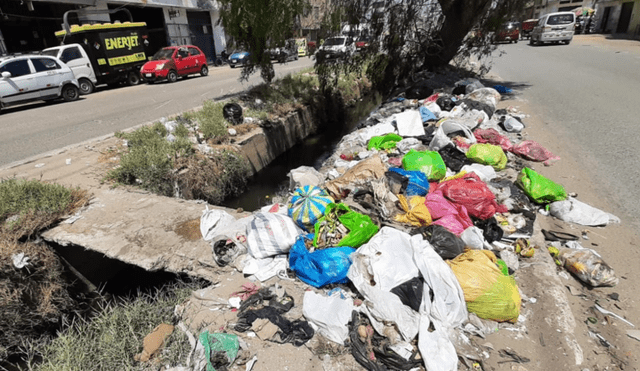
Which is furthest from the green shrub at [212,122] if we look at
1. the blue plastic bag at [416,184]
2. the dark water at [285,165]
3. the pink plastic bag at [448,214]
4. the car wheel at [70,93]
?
the car wheel at [70,93]

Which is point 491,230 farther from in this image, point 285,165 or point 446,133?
point 285,165

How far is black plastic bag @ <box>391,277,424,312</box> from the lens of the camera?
8.04ft

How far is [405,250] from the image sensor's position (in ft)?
9.07

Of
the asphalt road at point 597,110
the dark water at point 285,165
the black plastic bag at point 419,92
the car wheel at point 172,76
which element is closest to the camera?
the asphalt road at point 597,110

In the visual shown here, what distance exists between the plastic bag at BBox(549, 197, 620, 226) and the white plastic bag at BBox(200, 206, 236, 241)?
3.65 m

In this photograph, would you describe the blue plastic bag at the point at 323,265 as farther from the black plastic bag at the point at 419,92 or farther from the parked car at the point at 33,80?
the parked car at the point at 33,80

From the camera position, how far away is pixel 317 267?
2.84 metres

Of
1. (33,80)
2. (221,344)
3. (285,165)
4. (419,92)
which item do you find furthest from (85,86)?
(221,344)

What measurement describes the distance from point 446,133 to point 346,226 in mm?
3283

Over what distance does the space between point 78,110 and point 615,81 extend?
14465 mm

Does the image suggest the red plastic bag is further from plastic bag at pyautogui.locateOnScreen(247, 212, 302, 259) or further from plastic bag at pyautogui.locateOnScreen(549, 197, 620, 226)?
plastic bag at pyautogui.locateOnScreen(247, 212, 302, 259)

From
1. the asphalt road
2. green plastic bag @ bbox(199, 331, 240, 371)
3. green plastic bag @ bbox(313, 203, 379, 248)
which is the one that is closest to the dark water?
green plastic bag @ bbox(313, 203, 379, 248)

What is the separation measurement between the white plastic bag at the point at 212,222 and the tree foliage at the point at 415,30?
6.81 meters

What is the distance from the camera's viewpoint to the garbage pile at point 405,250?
2346mm
